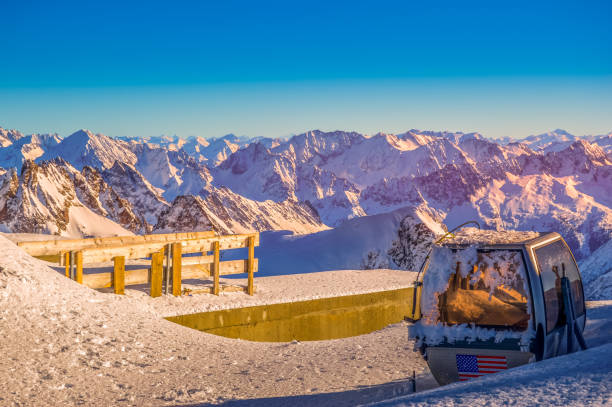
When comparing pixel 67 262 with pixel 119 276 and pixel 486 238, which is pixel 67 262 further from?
pixel 486 238

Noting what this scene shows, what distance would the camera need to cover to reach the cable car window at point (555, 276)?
6.34 m

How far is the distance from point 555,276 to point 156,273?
7.84 metres

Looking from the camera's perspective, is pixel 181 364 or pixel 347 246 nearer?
pixel 181 364

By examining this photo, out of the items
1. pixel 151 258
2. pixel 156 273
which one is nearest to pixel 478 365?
pixel 156 273

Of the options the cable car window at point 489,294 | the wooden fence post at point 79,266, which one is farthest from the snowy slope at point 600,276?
the wooden fence post at point 79,266

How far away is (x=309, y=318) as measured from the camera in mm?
13727

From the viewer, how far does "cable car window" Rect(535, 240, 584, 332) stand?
634 centimetres

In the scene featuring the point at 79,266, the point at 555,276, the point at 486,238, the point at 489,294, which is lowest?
the point at 79,266

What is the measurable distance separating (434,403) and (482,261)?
2048 millimetres

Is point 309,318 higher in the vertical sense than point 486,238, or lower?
lower

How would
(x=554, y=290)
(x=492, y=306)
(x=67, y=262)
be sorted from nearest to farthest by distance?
(x=554, y=290), (x=492, y=306), (x=67, y=262)

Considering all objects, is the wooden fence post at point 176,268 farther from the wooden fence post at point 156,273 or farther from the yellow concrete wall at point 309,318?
the yellow concrete wall at point 309,318

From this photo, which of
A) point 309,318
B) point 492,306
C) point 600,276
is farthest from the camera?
point 600,276

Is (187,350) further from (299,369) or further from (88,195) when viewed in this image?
(88,195)
